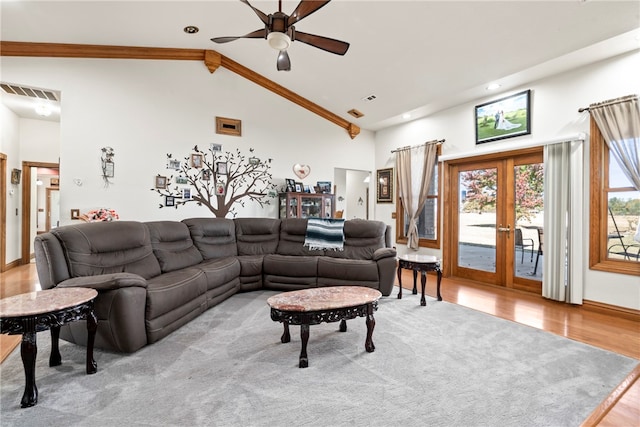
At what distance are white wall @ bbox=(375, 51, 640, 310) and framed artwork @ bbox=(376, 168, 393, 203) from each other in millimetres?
1511

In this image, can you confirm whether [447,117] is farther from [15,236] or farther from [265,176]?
[15,236]

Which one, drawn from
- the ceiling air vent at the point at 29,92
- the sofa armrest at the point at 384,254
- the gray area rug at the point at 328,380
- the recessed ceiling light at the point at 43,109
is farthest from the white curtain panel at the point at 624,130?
the recessed ceiling light at the point at 43,109

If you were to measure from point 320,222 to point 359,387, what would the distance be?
2.85 m

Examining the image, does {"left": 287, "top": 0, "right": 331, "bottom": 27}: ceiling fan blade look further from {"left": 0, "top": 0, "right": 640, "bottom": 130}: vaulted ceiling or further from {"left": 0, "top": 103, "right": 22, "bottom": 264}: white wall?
{"left": 0, "top": 103, "right": 22, "bottom": 264}: white wall

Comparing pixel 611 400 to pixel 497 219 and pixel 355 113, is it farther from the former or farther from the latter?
pixel 355 113

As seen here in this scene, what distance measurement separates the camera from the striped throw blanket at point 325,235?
4.49m

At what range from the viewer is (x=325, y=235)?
4.55 m

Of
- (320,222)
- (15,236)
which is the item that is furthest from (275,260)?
(15,236)

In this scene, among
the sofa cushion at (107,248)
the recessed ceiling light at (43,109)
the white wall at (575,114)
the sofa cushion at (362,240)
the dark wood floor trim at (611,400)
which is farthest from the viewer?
the recessed ceiling light at (43,109)

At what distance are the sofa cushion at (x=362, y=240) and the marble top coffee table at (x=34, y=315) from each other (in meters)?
2.96

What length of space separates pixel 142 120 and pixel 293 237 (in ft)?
9.49

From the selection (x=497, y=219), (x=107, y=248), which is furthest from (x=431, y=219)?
(x=107, y=248)

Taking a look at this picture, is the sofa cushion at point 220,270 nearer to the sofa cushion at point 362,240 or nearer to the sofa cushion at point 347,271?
the sofa cushion at point 347,271

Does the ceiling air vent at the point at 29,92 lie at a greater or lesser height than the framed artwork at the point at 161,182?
greater
